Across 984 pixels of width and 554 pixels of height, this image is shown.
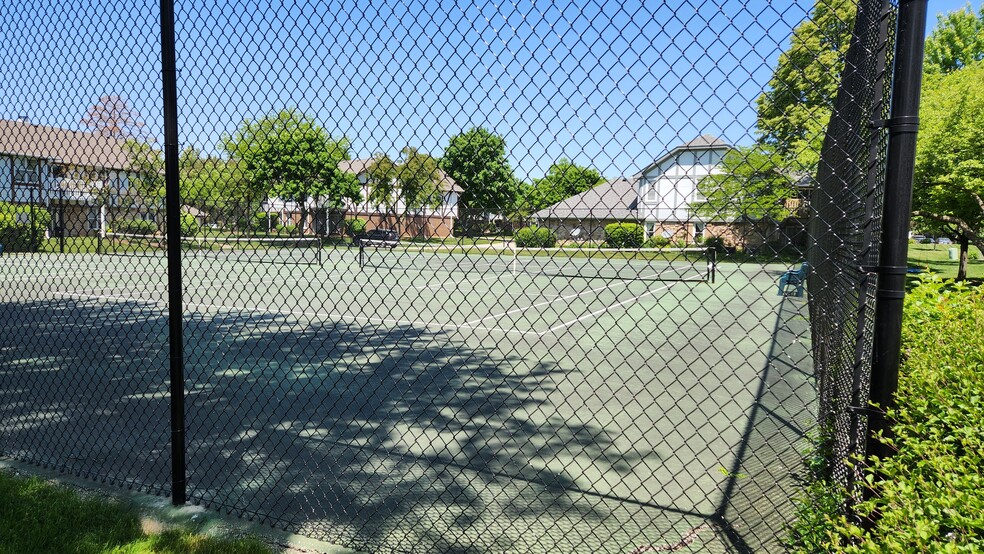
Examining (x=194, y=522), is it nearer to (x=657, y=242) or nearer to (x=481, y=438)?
(x=481, y=438)

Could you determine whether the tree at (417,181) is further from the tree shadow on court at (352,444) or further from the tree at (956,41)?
the tree at (956,41)

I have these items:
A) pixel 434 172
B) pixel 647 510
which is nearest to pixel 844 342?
pixel 647 510

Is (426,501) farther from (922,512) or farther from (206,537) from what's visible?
(922,512)

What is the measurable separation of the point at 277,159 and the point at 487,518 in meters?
2.04

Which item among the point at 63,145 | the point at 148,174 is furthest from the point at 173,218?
the point at 63,145

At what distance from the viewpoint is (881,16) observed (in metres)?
1.78

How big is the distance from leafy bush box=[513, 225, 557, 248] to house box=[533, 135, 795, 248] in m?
0.03

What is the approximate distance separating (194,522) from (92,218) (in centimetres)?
239

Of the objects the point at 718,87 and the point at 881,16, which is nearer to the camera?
the point at 881,16

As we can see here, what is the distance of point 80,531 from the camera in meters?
2.94

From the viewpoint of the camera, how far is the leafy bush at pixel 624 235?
102 inches

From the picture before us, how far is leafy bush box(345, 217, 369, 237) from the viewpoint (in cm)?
302

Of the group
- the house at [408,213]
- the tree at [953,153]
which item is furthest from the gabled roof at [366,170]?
the tree at [953,153]

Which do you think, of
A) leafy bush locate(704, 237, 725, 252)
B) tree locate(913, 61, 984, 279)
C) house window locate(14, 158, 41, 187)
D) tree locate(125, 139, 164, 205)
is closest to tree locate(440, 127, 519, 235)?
leafy bush locate(704, 237, 725, 252)
